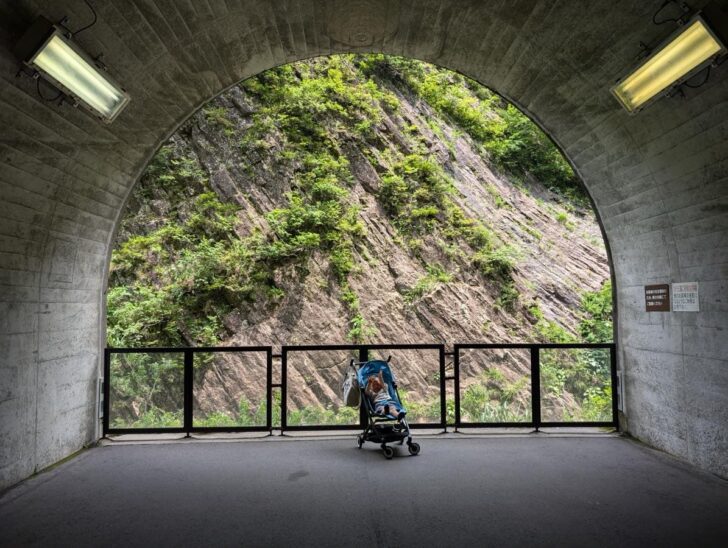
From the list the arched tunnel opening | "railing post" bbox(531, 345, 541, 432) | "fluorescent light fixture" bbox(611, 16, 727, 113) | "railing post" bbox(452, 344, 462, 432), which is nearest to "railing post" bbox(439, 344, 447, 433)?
"railing post" bbox(452, 344, 462, 432)

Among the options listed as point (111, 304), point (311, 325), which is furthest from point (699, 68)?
point (111, 304)

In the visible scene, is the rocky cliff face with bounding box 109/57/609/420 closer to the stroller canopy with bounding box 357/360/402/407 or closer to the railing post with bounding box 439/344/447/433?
the railing post with bounding box 439/344/447/433

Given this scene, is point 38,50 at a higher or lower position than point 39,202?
higher

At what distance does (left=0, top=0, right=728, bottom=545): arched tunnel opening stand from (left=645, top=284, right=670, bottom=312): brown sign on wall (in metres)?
0.03

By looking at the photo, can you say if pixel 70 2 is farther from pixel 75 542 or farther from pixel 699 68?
pixel 699 68

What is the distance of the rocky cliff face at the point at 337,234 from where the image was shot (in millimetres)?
10070

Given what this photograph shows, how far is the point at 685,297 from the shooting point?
4879 mm

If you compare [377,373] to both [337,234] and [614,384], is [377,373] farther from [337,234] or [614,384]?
[337,234]

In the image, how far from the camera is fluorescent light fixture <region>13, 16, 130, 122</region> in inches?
129

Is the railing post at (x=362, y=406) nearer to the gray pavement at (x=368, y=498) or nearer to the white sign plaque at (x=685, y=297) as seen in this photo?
the gray pavement at (x=368, y=498)

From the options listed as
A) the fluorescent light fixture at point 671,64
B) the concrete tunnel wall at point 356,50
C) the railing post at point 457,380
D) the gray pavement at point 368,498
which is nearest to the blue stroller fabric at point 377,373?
the gray pavement at point 368,498

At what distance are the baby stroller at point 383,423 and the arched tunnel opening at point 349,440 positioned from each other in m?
0.24

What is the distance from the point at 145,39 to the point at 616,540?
5471 mm

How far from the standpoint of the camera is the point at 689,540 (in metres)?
3.27
